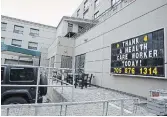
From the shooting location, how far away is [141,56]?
6551 millimetres

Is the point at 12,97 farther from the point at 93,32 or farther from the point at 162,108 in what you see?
the point at 93,32

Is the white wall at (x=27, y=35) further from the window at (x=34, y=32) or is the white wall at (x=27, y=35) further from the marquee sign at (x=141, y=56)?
the marquee sign at (x=141, y=56)

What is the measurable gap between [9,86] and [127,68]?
5.26m

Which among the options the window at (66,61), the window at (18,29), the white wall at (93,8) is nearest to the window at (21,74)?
the window at (66,61)

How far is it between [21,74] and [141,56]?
495 centimetres

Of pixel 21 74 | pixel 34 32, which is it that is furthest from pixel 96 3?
pixel 21 74

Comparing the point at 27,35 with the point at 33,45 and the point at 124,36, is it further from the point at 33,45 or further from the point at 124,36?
the point at 124,36

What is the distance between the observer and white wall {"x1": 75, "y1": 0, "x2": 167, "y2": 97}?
6.21m

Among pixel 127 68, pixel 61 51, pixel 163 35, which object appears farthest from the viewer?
pixel 61 51

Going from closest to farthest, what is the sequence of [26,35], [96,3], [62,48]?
[62,48] < [96,3] < [26,35]

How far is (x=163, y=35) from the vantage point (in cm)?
570

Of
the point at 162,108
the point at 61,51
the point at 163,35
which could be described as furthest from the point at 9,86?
the point at 61,51

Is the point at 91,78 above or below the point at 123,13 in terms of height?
below

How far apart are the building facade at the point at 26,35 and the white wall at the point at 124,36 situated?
14.5 m
